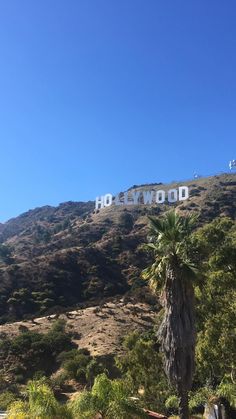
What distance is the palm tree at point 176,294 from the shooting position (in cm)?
2169

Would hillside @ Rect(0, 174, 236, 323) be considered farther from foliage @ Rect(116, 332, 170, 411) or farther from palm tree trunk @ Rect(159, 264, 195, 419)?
palm tree trunk @ Rect(159, 264, 195, 419)

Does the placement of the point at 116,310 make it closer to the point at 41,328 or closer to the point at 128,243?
the point at 41,328

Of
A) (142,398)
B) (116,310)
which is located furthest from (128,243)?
(142,398)

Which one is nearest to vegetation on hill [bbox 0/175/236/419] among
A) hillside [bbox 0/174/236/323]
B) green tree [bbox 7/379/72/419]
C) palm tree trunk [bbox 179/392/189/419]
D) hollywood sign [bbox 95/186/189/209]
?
green tree [bbox 7/379/72/419]

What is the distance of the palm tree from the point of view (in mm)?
21688

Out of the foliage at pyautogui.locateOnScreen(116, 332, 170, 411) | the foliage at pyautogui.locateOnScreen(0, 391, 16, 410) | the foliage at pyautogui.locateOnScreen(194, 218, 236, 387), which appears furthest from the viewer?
the foliage at pyautogui.locateOnScreen(0, 391, 16, 410)

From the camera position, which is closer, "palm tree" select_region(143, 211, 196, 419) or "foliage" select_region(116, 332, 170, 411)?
"palm tree" select_region(143, 211, 196, 419)

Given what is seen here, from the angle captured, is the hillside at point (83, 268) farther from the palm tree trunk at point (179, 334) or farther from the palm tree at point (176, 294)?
the palm tree trunk at point (179, 334)

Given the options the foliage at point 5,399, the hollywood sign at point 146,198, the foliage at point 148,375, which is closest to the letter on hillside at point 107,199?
the hollywood sign at point 146,198

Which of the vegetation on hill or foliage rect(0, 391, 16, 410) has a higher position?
the vegetation on hill

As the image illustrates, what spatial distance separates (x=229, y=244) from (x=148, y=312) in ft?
189

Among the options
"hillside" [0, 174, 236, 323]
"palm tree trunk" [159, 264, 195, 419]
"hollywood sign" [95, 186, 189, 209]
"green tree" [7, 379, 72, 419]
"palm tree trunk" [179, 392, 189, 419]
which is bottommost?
"green tree" [7, 379, 72, 419]

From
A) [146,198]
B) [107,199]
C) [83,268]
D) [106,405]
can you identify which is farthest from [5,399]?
[107,199]

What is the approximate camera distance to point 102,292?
4508 inches
